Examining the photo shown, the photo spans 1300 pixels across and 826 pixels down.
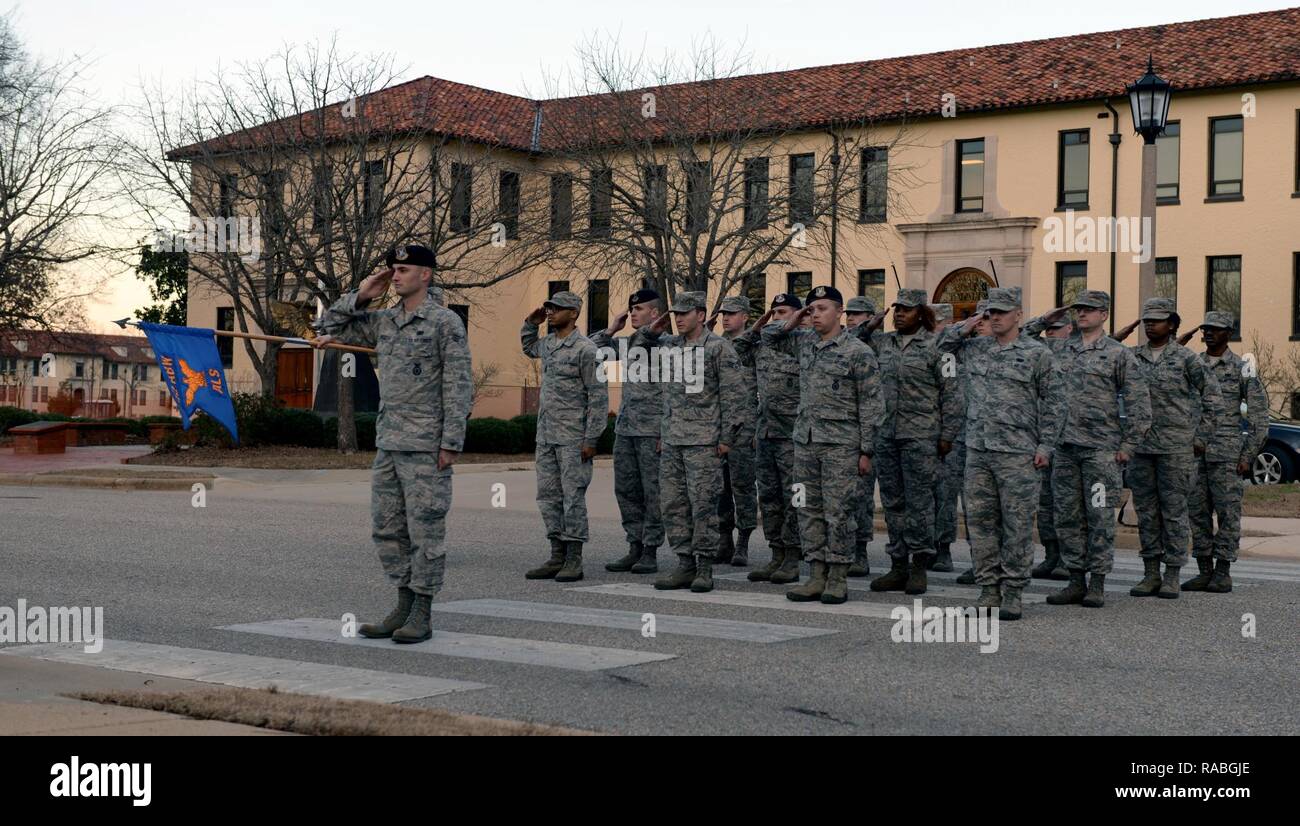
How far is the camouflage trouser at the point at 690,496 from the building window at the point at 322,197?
68.2ft

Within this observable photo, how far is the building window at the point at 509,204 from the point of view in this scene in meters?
34.8

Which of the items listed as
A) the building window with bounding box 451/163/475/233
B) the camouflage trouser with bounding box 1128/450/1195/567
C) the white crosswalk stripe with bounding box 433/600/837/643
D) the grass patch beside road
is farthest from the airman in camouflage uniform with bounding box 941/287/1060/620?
the building window with bounding box 451/163/475/233

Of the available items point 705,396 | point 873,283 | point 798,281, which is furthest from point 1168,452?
point 798,281

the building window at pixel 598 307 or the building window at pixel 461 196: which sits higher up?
the building window at pixel 461 196

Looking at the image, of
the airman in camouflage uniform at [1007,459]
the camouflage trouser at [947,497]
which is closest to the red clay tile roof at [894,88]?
the camouflage trouser at [947,497]

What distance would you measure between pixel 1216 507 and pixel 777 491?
359cm

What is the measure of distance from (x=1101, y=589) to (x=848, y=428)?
225cm

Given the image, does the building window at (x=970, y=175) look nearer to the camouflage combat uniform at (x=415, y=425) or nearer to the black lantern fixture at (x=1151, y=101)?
the black lantern fixture at (x=1151, y=101)

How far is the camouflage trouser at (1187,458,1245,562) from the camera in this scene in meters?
11.9

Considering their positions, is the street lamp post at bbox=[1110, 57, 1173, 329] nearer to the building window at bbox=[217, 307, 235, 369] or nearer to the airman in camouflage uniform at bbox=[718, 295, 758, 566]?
the airman in camouflage uniform at bbox=[718, 295, 758, 566]

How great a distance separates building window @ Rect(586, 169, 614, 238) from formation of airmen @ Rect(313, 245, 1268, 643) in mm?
22256
